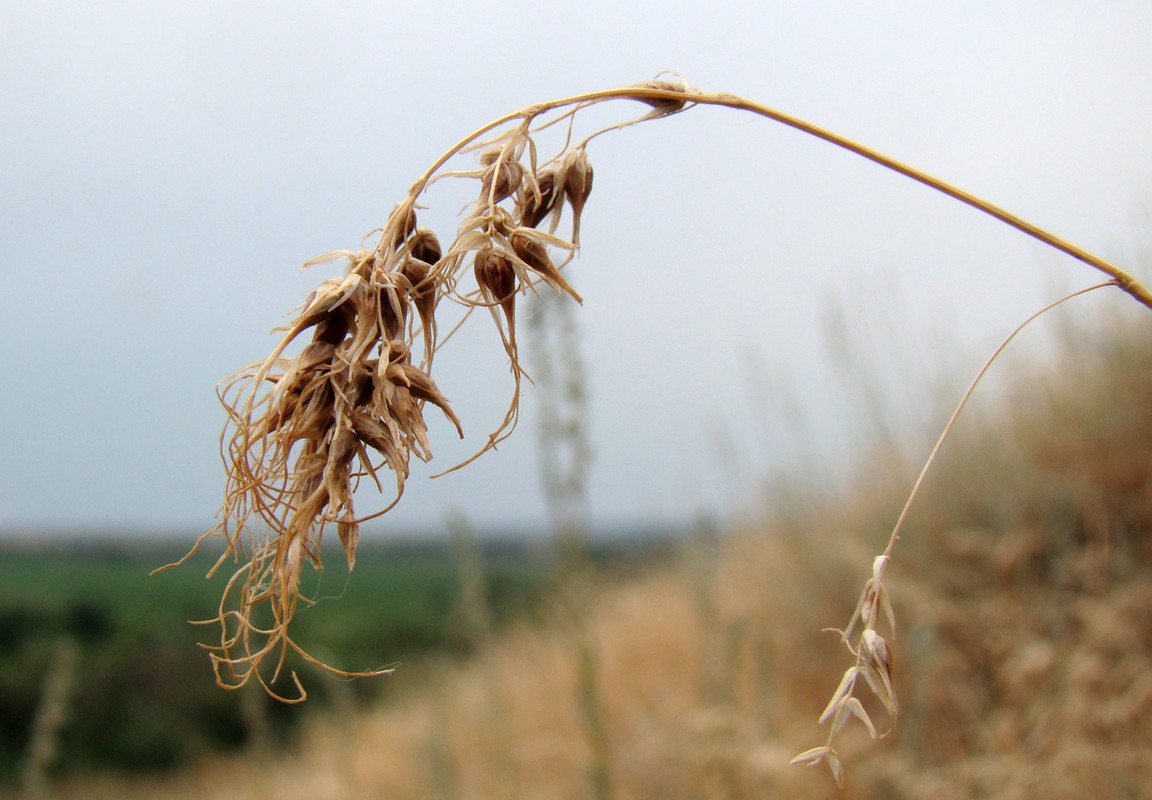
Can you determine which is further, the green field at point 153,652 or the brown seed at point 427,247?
the green field at point 153,652

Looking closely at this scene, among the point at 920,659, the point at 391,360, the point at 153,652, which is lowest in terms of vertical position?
the point at 153,652

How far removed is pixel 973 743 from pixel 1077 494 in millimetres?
971

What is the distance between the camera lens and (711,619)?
2117mm

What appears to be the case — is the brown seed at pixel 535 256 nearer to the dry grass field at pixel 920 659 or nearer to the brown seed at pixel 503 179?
the brown seed at pixel 503 179

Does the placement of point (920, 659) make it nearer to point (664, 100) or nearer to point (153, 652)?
point (664, 100)

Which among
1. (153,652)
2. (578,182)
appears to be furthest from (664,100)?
(153,652)

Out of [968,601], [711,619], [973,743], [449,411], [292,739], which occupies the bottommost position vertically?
[292,739]

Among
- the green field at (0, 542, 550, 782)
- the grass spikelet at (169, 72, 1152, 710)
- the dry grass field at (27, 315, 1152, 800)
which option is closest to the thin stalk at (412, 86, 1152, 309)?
the grass spikelet at (169, 72, 1152, 710)

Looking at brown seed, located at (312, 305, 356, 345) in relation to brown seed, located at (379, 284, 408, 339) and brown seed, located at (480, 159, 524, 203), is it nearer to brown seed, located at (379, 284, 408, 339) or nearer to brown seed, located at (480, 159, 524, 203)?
brown seed, located at (379, 284, 408, 339)

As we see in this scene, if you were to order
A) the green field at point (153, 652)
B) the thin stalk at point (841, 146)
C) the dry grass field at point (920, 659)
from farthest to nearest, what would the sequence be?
the green field at point (153, 652)
the dry grass field at point (920, 659)
the thin stalk at point (841, 146)

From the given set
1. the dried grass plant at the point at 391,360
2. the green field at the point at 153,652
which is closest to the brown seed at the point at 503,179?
the dried grass plant at the point at 391,360

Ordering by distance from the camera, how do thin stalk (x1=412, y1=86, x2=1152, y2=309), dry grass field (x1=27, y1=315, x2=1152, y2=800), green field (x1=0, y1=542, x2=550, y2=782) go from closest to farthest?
thin stalk (x1=412, y1=86, x2=1152, y2=309) → dry grass field (x1=27, y1=315, x2=1152, y2=800) → green field (x1=0, y1=542, x2=550, y2=782)

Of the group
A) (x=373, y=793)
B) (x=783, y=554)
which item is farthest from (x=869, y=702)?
(x=373, y=793)

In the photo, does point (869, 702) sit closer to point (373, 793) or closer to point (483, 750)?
point (483, 750)
